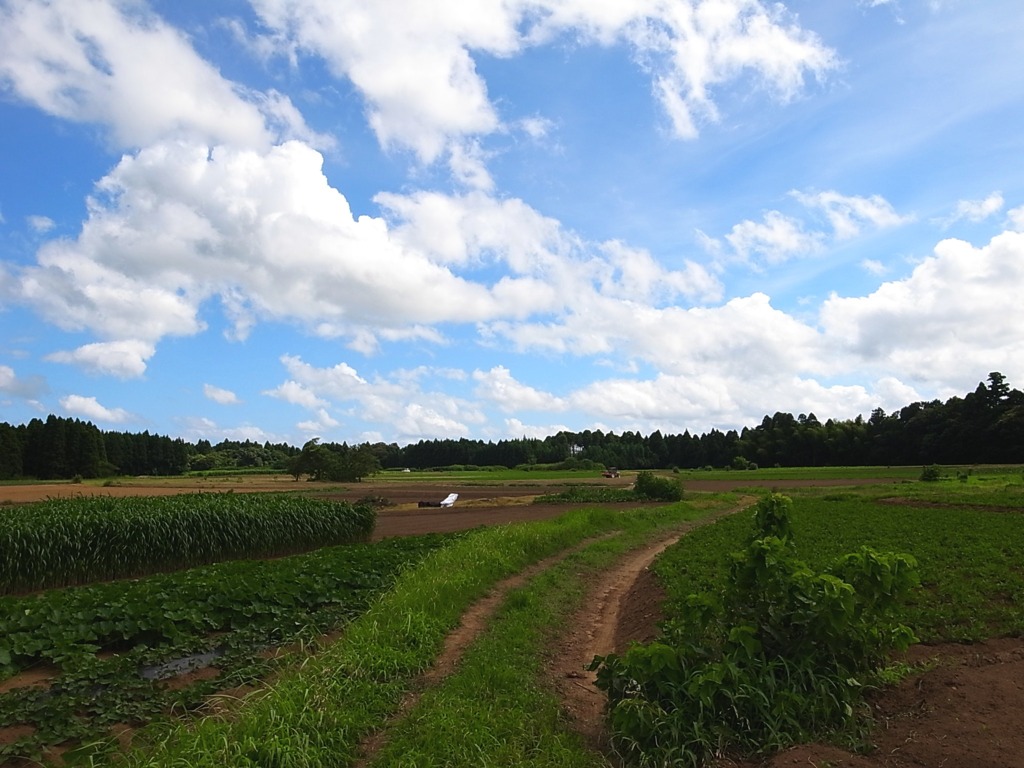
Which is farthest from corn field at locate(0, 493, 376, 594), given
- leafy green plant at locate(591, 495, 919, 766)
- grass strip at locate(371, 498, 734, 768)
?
leafy green plant at locate(591, 495, 919, 766)

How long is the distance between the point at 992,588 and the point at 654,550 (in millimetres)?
11120

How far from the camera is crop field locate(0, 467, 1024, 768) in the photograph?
5.80 metres

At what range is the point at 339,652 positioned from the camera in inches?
312

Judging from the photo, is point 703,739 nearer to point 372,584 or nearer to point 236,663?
point 236,663

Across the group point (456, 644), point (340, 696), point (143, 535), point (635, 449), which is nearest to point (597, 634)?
point (456, 644)

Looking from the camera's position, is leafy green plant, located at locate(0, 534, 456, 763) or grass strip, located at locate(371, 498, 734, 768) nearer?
grass strip, located at locate(371, 498, 734, 768)

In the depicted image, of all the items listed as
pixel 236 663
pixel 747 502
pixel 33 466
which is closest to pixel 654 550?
pixel 236 663

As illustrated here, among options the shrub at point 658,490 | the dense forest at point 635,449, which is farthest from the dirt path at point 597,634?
the dense forest at point 635,449

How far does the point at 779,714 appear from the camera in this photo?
5.51 metres

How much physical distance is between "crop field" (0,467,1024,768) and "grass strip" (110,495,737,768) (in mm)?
20

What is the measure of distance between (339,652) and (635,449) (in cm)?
14649

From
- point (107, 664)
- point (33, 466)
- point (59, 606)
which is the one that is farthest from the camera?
point (33, 466)

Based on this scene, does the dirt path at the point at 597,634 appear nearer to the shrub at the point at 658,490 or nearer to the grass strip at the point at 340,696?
the grass strip at the point at 340,696

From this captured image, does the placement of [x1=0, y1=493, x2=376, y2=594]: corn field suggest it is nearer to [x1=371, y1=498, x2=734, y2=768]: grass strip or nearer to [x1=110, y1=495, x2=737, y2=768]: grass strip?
[x1=110, y1=495, x2=737, y2=768]: grass strip
